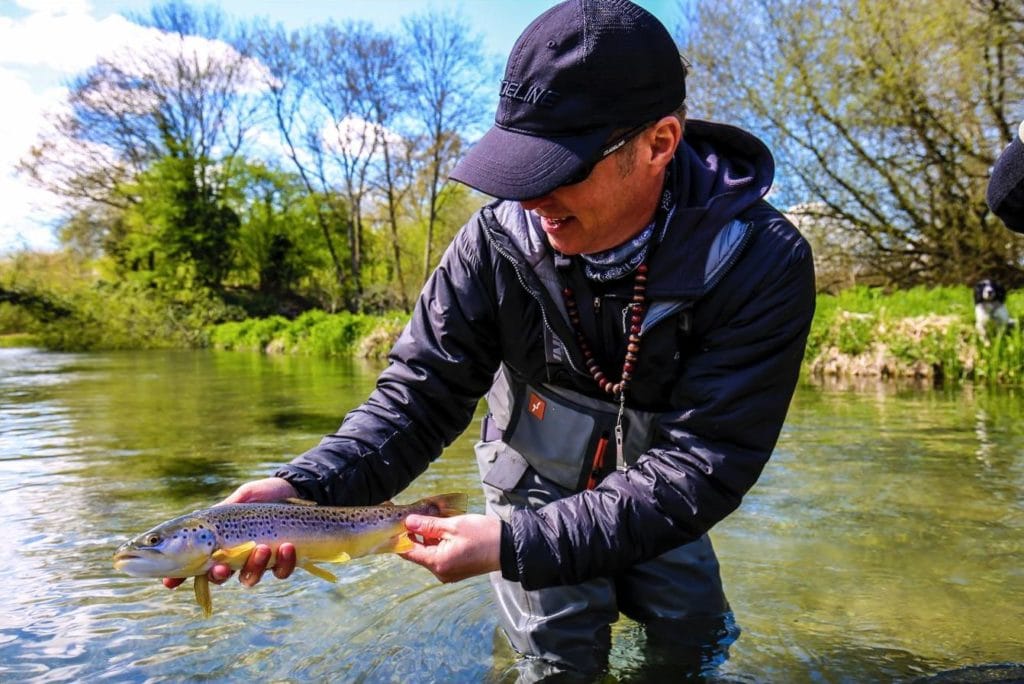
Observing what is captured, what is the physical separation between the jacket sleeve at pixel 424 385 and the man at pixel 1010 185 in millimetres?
1603

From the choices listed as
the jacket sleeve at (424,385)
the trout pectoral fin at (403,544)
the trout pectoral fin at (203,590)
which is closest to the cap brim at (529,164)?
the jacket sleeve at (424,385)

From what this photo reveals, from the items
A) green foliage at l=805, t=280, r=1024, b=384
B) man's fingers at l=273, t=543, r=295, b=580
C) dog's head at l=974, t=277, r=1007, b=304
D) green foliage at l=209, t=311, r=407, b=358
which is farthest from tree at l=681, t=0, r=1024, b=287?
man's fingers at l=273, t=543, r=295, b=580

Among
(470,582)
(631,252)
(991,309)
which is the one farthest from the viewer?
(991,309)

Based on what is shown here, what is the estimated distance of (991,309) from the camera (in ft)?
43.0

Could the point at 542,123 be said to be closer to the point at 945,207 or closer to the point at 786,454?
the point at 786,454

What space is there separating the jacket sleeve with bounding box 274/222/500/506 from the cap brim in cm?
58

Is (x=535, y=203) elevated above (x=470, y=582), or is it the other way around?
(x=535, y=203)

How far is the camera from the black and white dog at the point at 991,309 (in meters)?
12.9

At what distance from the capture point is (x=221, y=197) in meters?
44.6

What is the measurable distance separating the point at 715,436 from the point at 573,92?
1.10m

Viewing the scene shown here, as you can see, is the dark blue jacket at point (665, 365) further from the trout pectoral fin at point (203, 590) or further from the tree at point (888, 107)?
the tree at point (888, 107)

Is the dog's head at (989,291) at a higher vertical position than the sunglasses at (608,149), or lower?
higher

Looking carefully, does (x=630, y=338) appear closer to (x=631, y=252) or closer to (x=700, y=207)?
(x=631, y=252)

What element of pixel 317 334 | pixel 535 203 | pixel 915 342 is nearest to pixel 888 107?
pixel 915 342
